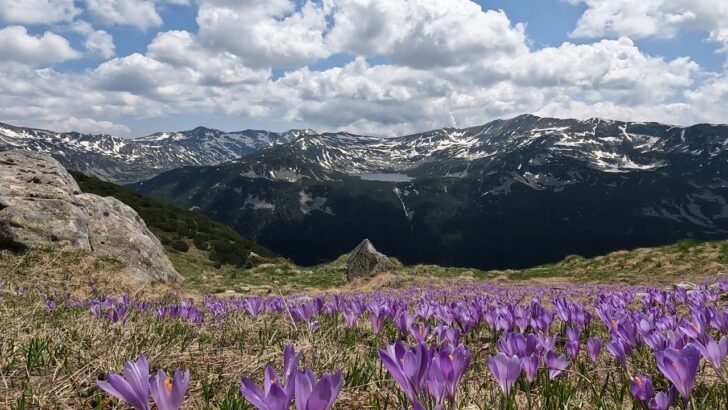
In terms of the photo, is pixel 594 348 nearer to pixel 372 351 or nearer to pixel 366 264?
pixel 372 351

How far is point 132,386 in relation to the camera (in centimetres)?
157

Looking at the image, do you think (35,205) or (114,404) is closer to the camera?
(114,404)

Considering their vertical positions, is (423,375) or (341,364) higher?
(423,375)

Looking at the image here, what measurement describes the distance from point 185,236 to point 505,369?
4958 centimetres

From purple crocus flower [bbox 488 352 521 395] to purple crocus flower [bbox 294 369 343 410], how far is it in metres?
1.00

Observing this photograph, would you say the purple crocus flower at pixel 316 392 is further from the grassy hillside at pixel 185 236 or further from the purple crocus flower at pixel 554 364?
the grassy hillside at pixel 185 236

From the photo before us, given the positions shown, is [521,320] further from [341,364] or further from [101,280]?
[101,280]

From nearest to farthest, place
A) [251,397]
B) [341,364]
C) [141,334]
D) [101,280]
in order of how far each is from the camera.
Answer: [251,397] < [341,364] < [141,334] < [101,280]

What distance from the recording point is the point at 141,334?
4.03 meters

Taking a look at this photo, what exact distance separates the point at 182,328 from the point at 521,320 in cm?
309

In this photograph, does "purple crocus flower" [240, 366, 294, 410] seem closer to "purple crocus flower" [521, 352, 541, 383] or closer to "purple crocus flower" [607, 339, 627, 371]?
"purple crocus flower" [521, 352, 541, 383]

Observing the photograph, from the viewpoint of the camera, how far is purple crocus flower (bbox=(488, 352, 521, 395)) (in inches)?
83.5

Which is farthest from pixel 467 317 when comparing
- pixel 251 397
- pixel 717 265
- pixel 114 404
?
pixel 717 265

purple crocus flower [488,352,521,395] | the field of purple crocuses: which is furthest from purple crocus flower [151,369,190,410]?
purple crocus flower [488,352,521,395]
